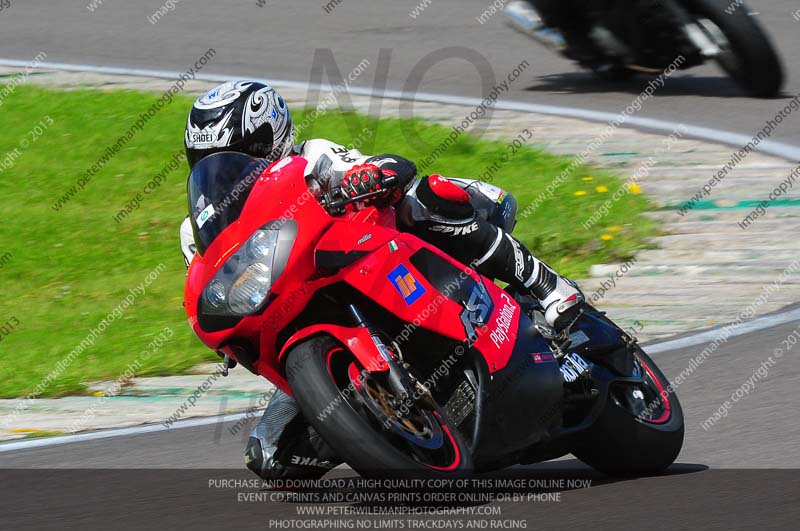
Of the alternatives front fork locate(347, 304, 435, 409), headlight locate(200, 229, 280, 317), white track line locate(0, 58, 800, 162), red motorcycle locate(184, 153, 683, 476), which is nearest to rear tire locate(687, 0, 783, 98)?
white track line locate(0, 58, 800, 162)

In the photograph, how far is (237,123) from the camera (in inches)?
188

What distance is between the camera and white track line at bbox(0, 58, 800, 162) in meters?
10.5

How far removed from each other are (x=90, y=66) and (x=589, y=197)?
6876 millimetres

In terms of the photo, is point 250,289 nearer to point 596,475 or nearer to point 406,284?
point 406,284

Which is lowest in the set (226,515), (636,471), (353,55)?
(353,55)

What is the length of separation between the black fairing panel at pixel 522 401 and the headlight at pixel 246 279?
34.0 inches

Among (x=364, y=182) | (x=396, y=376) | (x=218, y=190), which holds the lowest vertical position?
(x=396, y=376)

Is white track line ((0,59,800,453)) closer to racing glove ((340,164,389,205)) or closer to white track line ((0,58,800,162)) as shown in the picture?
white track line ((0,58,800,162))

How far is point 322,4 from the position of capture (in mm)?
16719

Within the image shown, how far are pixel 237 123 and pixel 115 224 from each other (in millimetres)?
6447

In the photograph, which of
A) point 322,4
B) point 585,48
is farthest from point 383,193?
point 322,4

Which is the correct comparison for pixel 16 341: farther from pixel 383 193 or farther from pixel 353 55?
pixel 353 55

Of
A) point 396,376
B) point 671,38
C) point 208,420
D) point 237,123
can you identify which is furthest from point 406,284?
point 671,38

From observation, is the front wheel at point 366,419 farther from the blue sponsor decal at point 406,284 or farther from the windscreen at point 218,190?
the windscreen at point 218,190
